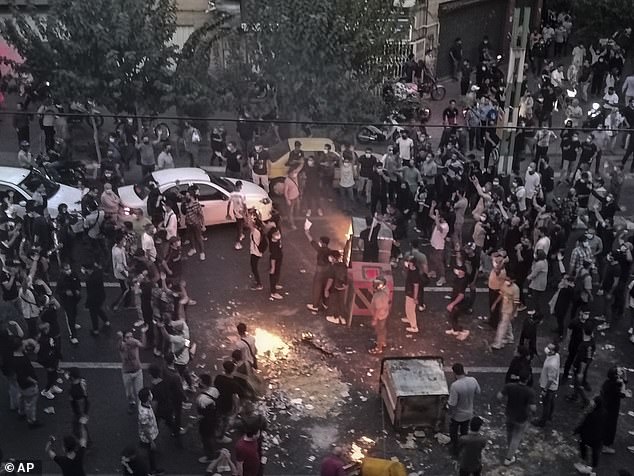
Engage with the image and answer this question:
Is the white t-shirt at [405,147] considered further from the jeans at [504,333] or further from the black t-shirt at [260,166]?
the jeans at [504,333]

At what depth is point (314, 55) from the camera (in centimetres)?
1978

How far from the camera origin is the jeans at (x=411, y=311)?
1386cm

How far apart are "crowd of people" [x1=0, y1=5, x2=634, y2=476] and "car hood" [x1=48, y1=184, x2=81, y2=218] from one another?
24 centimetres

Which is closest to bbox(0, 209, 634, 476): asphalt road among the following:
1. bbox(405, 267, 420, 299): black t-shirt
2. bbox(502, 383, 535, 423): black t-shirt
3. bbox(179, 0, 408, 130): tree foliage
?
bbox(405, 267, 420, 299): black t-shirt

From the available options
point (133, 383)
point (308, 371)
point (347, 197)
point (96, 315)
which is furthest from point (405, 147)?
point (133, 383)

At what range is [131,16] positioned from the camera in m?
19.4

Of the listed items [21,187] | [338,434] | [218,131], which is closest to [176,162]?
[218,131]

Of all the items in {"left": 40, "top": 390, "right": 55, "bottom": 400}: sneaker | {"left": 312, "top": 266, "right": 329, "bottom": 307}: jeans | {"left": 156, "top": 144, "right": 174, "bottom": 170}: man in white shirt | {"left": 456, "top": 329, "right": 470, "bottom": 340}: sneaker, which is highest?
{"left": 156, "top": 144, "right": 174, "bottom": 170}: man in white shirt

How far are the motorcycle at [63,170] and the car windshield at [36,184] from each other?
0.64 meters

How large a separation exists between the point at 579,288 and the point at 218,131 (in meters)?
9.81

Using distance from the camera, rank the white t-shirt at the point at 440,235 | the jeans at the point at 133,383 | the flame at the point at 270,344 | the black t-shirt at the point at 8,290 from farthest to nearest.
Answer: the white t-shirt at the point at 440,235 < the flame at the point at 270,344 < the black t-shirt at the point at 8,290 < the jeans at the point at 133,383

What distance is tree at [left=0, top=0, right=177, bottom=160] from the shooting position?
62.1 feet

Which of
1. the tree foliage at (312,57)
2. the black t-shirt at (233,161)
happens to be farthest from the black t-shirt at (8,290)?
the tree foliage at (312,57)

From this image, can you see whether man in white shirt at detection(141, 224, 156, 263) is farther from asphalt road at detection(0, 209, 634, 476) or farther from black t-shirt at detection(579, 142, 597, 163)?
black t-shirt at detection(579, 142, 597, 163)
